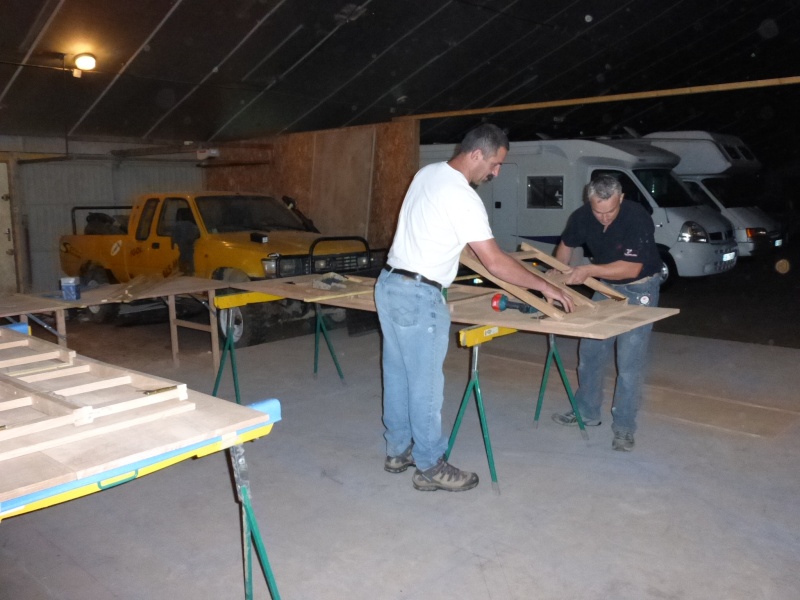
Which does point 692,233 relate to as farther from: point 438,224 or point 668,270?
point 438,224

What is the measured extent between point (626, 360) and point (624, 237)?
2.85 ft

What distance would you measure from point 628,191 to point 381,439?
27.5 ft

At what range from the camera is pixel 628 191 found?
1219cm

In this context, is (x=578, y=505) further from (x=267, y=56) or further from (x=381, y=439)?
(x=267, y=56)

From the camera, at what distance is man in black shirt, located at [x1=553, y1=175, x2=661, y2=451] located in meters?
4.92

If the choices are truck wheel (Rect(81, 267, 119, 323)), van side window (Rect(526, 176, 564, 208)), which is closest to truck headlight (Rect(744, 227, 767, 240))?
van side window (Rect(526, 176, 564, 208))

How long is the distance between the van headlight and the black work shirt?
277 inches

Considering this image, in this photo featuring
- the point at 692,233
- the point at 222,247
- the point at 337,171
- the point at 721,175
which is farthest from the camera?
the point at 721,175

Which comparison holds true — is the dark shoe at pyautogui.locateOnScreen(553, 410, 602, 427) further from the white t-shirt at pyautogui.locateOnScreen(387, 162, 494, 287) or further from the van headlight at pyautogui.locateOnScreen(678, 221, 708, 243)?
the van headlight at pyautogui.locateOnScreen(678, 221, 708, 243)

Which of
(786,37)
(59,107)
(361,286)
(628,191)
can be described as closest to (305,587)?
(361,286)

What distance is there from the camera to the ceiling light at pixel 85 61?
849 cm

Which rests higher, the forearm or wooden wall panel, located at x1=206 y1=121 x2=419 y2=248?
wooden wall panel, located at x1=206 y1=121 x2=419 y2=248

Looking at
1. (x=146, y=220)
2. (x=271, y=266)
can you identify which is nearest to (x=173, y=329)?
(x=271, y=266)

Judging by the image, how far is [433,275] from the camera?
4.25m
